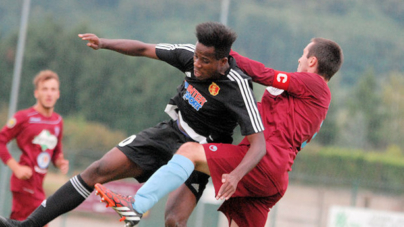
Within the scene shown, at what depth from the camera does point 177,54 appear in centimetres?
383

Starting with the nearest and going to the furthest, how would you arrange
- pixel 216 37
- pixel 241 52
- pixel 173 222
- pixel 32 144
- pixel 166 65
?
pixel 216 37, pixel 173 222, pixel 32 144, pixel 166 65, pixel 241 52

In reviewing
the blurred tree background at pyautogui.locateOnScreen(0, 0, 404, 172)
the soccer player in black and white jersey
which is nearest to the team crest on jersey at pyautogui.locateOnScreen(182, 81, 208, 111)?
the soccer player in black and white jersey

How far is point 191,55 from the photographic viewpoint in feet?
12.4

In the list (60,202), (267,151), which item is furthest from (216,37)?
(60,202)

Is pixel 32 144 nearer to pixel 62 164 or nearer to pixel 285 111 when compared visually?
pixel 62 164

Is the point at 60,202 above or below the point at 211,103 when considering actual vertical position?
below

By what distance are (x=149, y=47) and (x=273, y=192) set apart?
1303 mm

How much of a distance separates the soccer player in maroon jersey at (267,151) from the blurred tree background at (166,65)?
4960 millimetres

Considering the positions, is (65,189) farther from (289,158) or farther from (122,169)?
(289,158)

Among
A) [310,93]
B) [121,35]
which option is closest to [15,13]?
[121,35]

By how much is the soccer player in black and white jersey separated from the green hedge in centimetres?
586

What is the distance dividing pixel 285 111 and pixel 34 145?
284 cm

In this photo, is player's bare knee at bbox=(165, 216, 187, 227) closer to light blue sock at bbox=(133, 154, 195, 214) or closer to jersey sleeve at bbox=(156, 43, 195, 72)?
light blue sock at bbox=(133, 154, 195, 214)

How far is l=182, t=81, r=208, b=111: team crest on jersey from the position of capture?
3.69 m
